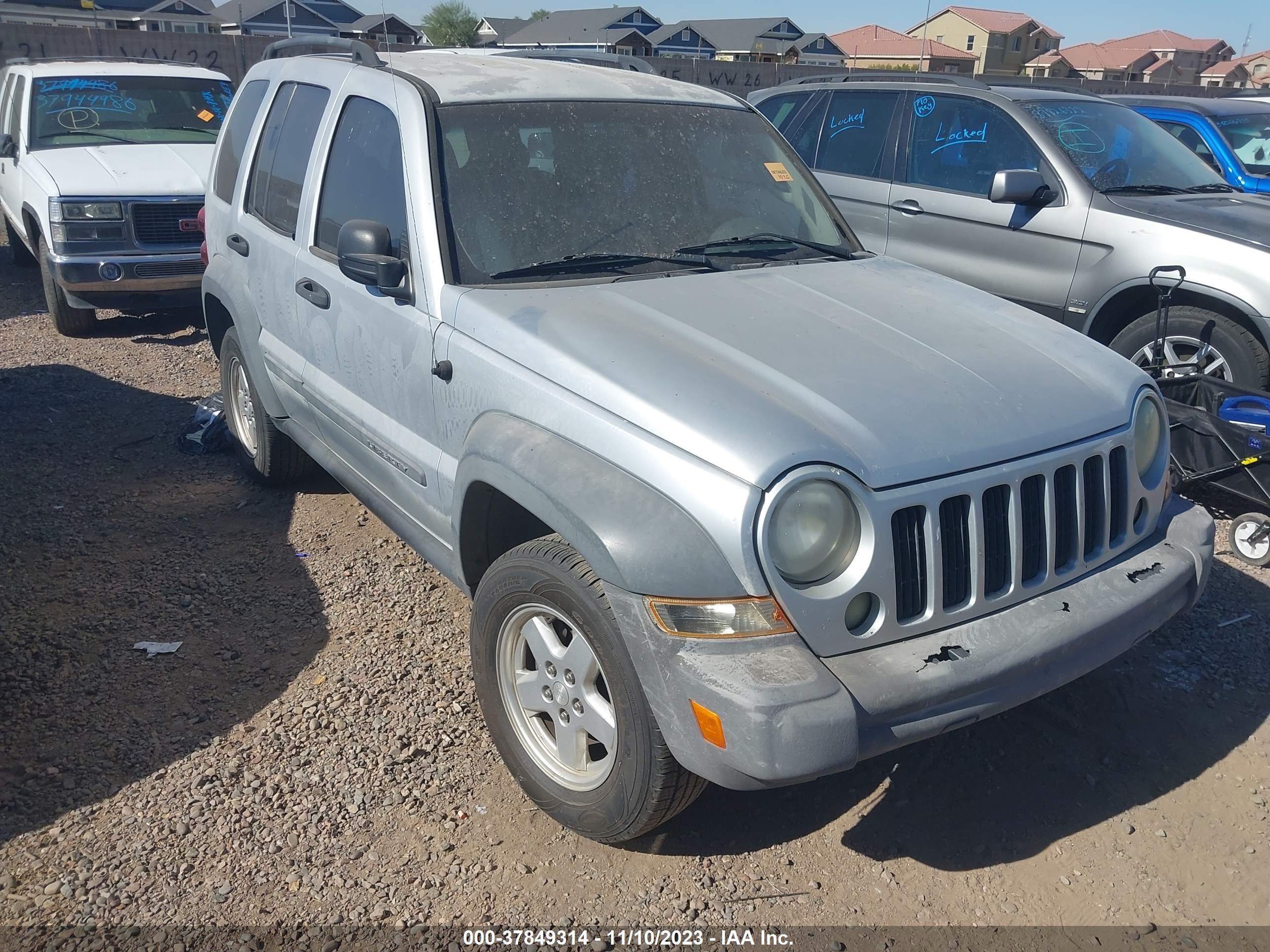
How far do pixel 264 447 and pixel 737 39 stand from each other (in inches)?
2480

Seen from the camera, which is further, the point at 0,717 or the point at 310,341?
the point at 310,341

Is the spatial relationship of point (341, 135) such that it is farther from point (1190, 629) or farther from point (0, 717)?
point (1190, 629)

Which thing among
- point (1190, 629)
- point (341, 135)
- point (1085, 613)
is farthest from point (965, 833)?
point (341, 135)

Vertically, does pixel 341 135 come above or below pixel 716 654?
above

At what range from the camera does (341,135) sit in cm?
385

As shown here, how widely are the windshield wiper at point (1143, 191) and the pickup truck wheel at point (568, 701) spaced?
4763mm

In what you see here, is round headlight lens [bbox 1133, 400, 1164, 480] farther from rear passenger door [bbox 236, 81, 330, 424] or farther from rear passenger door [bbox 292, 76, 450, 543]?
rear passenger door [bbox 236, 81, 330, 424]

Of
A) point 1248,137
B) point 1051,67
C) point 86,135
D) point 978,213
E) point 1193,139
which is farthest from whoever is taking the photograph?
point 1051,67

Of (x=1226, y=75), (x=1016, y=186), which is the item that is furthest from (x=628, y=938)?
(x=1226, y=75)

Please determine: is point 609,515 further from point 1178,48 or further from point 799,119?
point 1178,48

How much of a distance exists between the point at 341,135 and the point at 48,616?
217 centimetres

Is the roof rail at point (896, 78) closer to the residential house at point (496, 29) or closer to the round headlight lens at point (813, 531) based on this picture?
the round headlight lens at point (813, 531)

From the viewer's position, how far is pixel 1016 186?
18.6 feet

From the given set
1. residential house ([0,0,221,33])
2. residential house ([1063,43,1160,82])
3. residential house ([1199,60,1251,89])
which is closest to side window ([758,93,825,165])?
residential house ([0,0,221,33])
